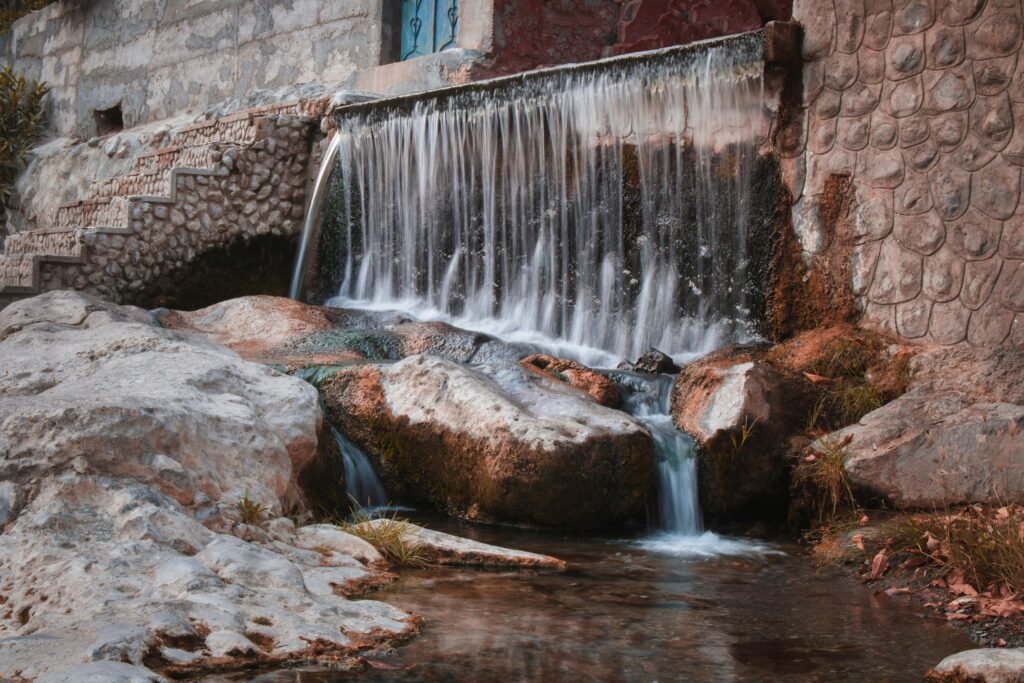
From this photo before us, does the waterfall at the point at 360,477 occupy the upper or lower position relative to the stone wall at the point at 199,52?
lower

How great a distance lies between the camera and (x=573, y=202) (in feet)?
30.6

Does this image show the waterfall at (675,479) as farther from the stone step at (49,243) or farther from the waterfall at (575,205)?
the stone step at (49,243)

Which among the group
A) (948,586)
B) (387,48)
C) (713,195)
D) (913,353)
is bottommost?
(948,586)

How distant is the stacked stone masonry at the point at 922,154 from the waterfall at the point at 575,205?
1.51 feet

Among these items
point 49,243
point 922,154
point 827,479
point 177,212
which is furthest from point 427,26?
point 827,479

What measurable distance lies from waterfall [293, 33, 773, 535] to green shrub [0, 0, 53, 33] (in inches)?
473

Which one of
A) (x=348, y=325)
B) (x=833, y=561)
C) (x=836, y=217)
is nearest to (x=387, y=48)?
(x=348, y=325)

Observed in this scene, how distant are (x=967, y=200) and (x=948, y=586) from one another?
3285 mm

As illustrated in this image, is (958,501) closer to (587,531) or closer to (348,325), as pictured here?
(587,531)

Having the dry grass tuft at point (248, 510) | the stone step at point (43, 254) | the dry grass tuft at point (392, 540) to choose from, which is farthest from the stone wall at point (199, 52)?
the dry grass tuft at point (248, 510)

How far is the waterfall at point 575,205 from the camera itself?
8.32m

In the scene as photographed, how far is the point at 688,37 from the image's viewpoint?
13938 millimetres

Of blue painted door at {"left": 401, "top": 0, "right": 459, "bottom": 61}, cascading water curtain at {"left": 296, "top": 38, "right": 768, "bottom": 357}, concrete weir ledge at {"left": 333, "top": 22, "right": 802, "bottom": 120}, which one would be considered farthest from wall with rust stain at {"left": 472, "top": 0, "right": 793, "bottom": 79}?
cascading water curtain at {"left": 296, "top": 38, "right": 768, "bottom": 357}

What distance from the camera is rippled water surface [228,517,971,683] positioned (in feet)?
11.6
